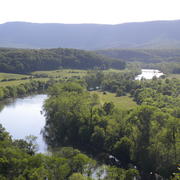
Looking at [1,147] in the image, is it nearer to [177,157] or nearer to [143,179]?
[143,179]

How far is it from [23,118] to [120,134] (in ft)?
122

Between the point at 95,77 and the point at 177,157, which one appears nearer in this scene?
the point at 177,157

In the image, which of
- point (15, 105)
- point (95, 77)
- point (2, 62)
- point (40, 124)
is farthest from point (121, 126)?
point (2, 62)

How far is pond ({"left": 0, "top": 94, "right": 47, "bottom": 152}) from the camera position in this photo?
64.9 meters

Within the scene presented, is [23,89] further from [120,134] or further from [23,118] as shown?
A: [120,134]

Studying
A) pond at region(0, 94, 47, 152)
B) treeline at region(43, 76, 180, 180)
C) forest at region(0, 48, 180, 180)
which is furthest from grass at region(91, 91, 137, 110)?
pond at region(0, 94, 47, 152)

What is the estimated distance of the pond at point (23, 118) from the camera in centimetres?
6490

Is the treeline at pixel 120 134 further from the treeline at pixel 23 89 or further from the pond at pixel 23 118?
the treeline at pixel 23 89

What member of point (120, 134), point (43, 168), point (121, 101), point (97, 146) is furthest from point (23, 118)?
point (43, 168)

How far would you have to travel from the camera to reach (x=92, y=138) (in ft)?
174

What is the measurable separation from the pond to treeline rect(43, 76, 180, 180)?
3.51 m

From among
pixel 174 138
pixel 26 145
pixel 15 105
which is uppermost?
pixel 174 138

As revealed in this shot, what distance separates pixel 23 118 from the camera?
79.4 meters

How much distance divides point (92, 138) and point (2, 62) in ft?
431
